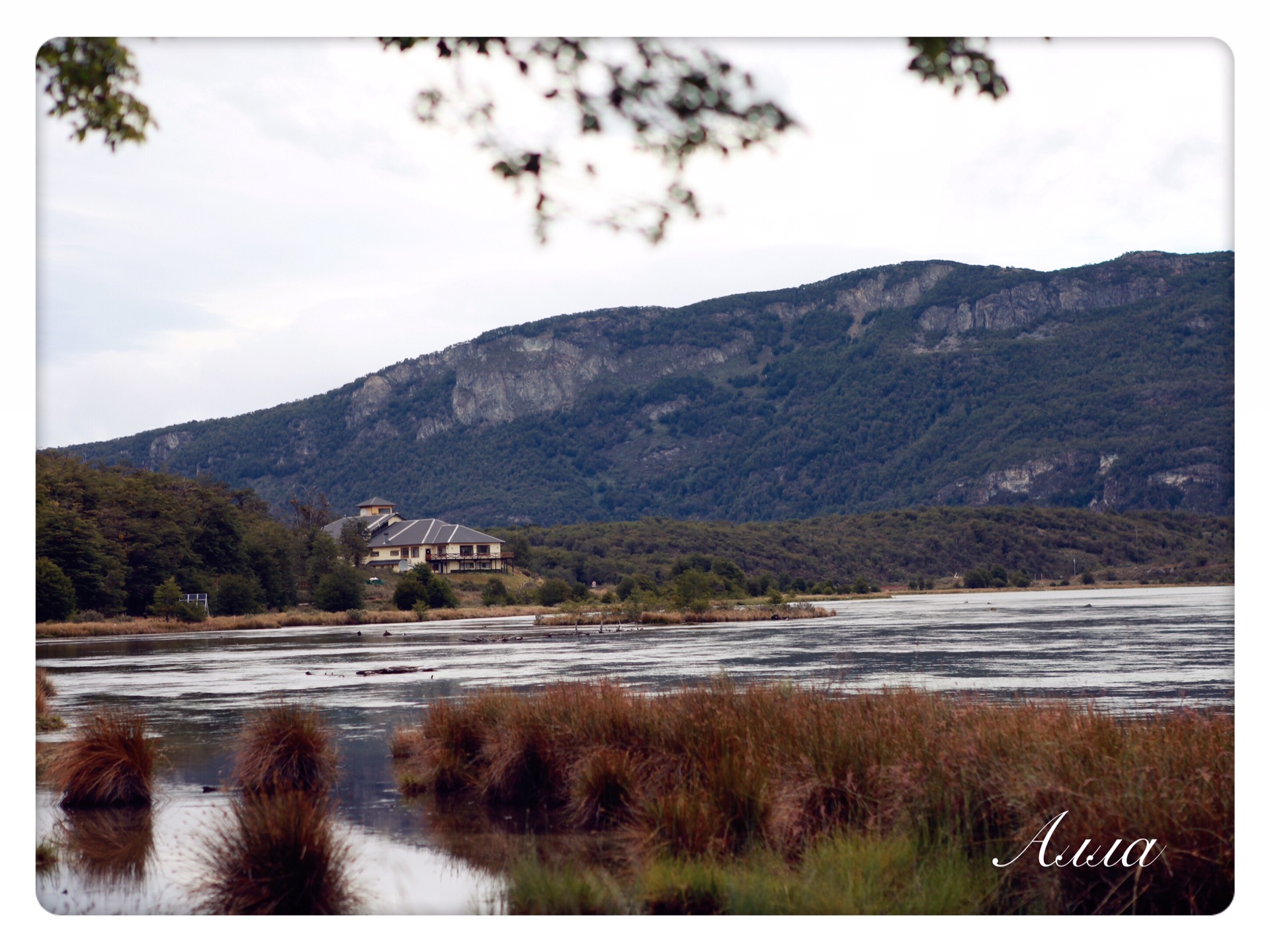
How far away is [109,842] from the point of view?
8398 millimetres

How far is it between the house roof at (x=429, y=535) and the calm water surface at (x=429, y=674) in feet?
104

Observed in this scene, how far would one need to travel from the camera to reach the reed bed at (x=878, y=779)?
6.05 metres

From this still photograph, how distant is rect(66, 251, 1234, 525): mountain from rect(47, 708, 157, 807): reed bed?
7574cm

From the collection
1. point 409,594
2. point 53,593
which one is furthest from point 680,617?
point 53,593

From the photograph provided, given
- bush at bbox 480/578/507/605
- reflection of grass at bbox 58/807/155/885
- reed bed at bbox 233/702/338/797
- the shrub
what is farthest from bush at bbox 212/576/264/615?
reflection of grass at bbox 58/807/155/885

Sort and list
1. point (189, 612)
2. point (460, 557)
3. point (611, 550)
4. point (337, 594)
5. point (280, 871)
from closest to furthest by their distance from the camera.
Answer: point (280, 871), point (189, 612), point (337, 594), point (460, 557), point (611, 550)

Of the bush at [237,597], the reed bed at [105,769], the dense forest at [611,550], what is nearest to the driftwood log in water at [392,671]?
the dense forest at [611,550]

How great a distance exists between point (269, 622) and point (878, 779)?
4627 cm

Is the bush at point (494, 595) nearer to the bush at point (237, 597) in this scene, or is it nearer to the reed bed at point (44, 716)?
the bush at point (237, 597)

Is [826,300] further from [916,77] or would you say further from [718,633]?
[916,77]

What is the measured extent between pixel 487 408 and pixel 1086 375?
6634 cm

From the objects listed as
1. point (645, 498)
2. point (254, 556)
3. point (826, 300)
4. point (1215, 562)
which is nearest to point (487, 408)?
point (645, 498)

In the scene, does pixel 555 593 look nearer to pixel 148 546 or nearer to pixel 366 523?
pixel 148 546

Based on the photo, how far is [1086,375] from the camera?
Answer: 330 ft
